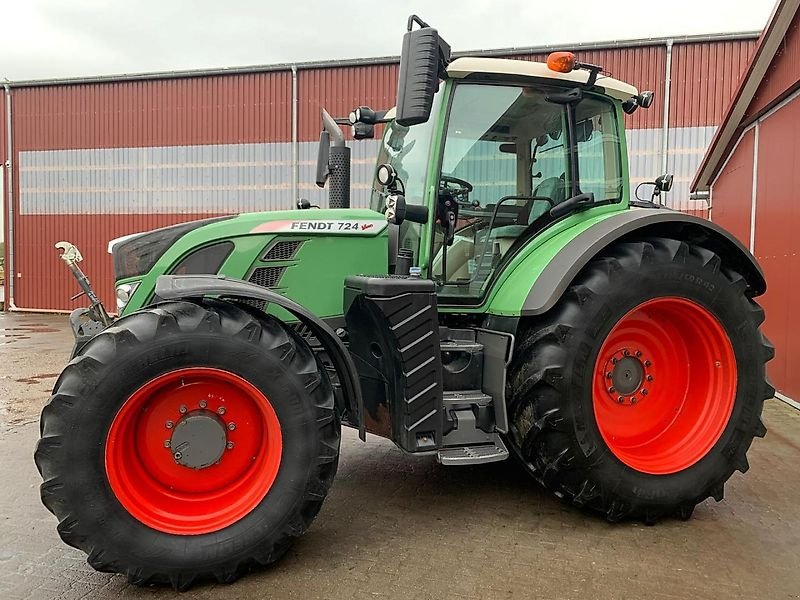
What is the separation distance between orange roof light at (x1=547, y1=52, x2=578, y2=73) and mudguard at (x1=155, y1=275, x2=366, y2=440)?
194cm

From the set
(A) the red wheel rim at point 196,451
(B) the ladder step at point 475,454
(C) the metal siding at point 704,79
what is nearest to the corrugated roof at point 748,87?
(C) the metal siding at point 704,79

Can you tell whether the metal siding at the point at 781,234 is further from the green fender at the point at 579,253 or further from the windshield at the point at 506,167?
the windshield at the point at 506,167

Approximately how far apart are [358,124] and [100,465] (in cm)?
281

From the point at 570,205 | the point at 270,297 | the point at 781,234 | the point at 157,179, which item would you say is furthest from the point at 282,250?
the point at 157,179

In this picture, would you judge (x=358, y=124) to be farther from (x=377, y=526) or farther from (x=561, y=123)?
(x=377, y=526)

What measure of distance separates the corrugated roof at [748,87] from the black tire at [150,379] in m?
5.60

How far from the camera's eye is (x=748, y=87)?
709 centimetres

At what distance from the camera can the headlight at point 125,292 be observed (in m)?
3.46

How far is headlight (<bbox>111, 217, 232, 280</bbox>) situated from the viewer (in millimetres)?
3422

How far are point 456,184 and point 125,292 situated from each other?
6.26 feet

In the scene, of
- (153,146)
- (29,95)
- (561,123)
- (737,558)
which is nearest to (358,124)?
(561,123)

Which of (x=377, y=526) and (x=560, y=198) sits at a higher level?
(x=560, y=198)

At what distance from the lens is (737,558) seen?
307 centimetres

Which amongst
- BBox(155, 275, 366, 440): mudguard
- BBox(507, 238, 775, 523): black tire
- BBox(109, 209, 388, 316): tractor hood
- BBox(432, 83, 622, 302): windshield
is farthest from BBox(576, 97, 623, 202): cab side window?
BBox(155, 275, 366, 440): mudguard
